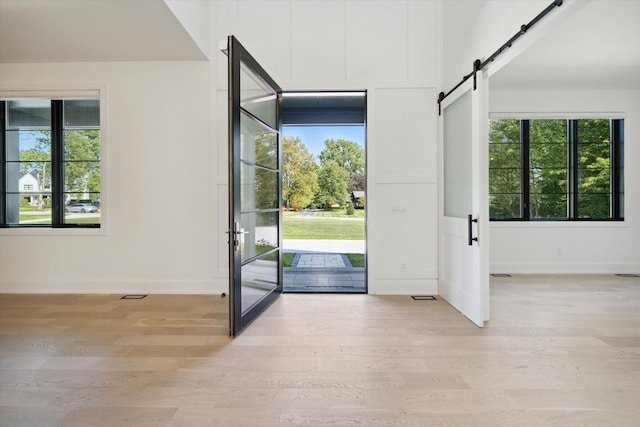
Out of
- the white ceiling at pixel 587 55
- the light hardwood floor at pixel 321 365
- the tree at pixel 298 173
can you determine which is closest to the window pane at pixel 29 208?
the light hardwood floor at pixel 321 365

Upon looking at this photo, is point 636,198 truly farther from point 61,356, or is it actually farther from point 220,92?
point 61,356

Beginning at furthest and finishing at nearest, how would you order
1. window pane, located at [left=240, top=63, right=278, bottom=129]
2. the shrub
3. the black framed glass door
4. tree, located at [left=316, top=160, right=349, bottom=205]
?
the shrub → tree, located at [left=316, top=160, right=349, bottom=205] → window pane, located at [left=240, top=63, right=278, bottom=129] → the black framed glass door

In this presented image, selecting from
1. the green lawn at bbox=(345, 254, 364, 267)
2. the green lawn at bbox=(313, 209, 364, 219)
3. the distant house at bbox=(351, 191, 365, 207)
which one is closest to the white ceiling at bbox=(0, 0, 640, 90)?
the green lawn at bbox=(345, 254, 364, 267)

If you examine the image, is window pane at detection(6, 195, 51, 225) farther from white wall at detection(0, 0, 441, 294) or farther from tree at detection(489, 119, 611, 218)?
tree at detection(489, 119, 611, 218)

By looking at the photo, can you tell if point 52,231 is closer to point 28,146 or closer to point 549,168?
point 28,146

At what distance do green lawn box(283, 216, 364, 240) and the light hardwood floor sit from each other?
5.83 meters

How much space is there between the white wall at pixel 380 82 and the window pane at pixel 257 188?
2.02ft

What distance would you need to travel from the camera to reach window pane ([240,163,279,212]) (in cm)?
352

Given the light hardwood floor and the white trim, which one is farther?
the white trim

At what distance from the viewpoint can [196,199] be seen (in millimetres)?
4500

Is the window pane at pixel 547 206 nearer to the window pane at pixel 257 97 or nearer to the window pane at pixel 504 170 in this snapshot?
the window pane at pixel 504 170

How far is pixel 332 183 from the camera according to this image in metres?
9.93

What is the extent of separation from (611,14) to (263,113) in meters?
3.57

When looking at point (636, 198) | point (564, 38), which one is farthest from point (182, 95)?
point (636, 198)
